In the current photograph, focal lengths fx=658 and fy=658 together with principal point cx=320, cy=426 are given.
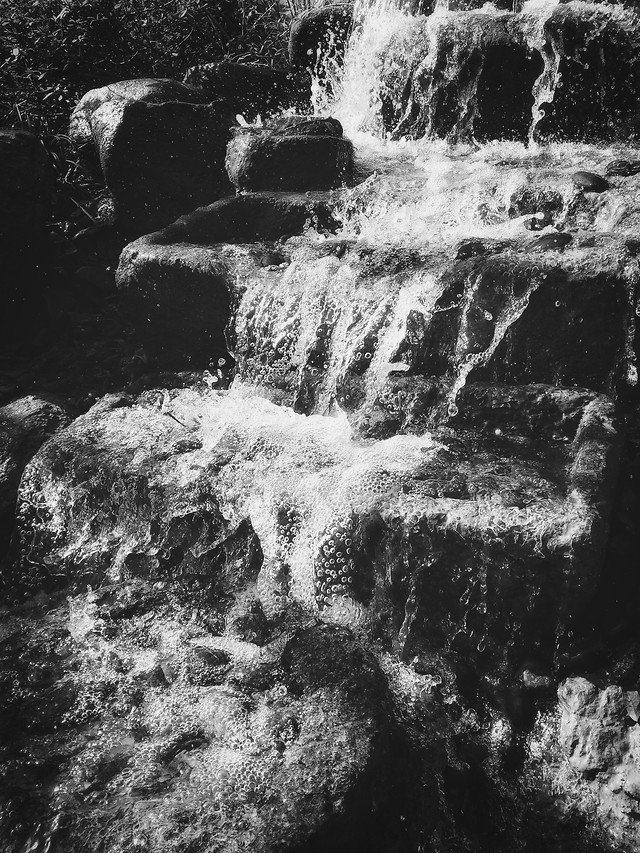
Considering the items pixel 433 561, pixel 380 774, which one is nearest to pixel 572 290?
pixel 433 561

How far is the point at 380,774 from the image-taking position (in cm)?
225

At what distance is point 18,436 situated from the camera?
3797 millimetres

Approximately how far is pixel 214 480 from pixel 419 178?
10.0 ft

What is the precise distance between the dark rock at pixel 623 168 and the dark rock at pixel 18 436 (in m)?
3.81

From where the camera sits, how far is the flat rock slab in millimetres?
2492

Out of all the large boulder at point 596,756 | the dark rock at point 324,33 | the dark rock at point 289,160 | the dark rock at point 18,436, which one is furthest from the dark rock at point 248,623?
the dark rock at point 324,33

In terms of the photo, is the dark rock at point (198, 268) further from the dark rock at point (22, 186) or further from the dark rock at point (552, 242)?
the dark rock at point (552, 242)

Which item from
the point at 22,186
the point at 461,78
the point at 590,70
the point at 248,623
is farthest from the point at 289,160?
the point at 248,623

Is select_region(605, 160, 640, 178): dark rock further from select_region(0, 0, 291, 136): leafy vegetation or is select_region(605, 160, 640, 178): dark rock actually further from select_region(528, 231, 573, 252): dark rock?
select_region(0, 0, 291, 136): leafy vegetation

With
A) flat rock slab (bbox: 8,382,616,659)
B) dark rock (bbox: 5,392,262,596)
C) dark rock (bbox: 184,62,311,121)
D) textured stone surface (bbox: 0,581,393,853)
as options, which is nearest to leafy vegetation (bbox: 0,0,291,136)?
dark rock (bbox: 184,62,311,121)

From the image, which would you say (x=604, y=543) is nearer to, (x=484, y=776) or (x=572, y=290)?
(x=484, y=776)

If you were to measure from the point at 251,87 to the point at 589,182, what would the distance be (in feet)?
13.4

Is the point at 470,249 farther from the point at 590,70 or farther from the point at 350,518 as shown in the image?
the point at 590,70

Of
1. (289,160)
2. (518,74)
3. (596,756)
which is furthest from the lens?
(518,74)
